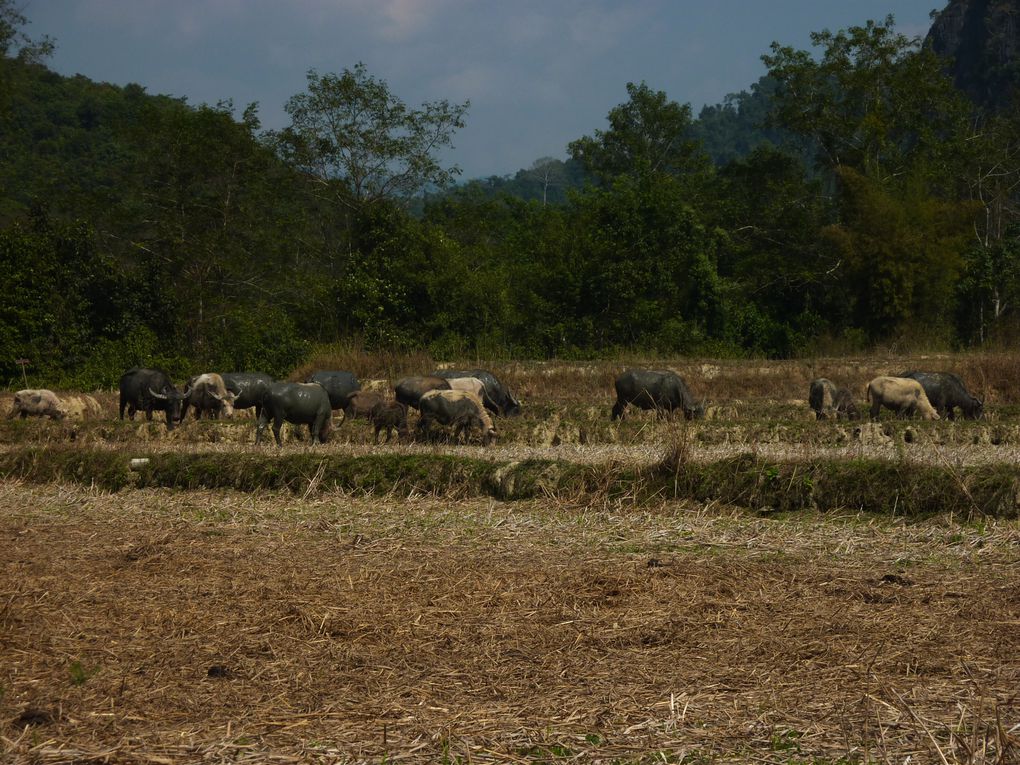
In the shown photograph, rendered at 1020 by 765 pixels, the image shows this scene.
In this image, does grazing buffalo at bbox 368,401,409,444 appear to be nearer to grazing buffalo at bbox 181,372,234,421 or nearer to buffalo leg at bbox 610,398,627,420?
buffalo leg at bbox 610,398,627,420

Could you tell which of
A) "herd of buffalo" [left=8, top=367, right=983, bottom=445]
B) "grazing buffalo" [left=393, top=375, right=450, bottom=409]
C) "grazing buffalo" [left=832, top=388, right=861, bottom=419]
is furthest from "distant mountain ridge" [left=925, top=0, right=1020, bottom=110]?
"grazing buffalo" [left=393, top=375, right=450, bottom=409]

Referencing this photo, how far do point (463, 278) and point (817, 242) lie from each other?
12.4 metres

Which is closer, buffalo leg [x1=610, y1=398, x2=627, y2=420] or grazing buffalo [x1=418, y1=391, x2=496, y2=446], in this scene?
grazing buffalo [x1=418, y1=391, x2=496, y2=446]

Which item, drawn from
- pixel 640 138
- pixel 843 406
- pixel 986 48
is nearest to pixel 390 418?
pixel 843 406

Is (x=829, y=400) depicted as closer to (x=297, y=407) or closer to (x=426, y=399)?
(x=426, y=399)

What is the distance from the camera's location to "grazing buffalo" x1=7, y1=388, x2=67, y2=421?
745 inches

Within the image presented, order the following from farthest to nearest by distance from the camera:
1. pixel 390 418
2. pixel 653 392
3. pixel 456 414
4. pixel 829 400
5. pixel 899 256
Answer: pixel 899 256, pixel 653 392, pixel 829 400, pixel 390 418, pixel 456 414

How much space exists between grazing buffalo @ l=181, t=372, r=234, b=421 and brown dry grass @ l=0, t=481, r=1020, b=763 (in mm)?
10327

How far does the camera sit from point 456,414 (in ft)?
47.6

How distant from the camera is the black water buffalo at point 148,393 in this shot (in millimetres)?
18266

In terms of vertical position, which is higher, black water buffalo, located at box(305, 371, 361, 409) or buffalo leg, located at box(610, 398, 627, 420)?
black water buffalo, located at box(305, 371, 361, 409)

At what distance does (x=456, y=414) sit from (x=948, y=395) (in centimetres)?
865

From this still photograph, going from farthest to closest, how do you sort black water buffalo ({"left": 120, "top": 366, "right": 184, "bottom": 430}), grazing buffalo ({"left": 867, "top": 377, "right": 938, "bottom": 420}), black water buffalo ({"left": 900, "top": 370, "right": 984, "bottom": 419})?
black water buffalo ({"left": 120, "top": 366, "right": 184, "bottom": 430}) < black water buffalo ({"left": 900, "top": 370, "right": 984, "bottom": 419}) < grazing buffalo ({"left": 867, "top": 377, "right": 938, "bottom": 420})

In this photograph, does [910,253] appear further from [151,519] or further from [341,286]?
[151,519]
